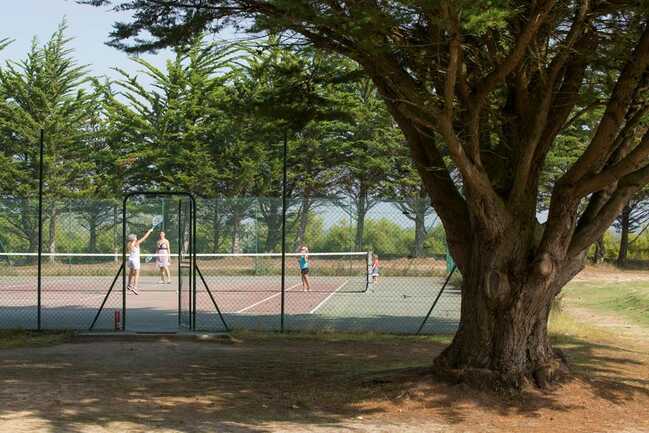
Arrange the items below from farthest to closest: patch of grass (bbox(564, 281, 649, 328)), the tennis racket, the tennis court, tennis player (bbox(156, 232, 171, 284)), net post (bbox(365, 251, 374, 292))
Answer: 1. net post (bbox(365, 251, 374, 292))
2. the tennis racket
3. tennis player (bbox(156, 232, 171, 284))
4. patch of grass (bbox(564, 281, 649, 328))
5. the tennis court

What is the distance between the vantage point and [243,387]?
1180 centimetres

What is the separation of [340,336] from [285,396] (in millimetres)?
6294

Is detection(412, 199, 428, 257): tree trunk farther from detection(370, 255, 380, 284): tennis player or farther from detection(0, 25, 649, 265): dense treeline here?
detection(0, 25, 649, 265): dense treeline

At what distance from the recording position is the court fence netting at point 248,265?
2014 cm

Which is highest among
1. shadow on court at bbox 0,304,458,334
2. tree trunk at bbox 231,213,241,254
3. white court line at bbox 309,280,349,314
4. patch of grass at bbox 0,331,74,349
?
tree trunk at bbox 231,213,241,254

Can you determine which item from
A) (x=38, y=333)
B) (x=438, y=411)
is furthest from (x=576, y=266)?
(x=38, y=333)

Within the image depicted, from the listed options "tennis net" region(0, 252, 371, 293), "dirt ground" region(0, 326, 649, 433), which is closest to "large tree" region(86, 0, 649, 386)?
"dirt ground" region(0, 326, 649, 433)

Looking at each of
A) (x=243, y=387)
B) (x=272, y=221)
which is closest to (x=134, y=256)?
(x=272, y=221)

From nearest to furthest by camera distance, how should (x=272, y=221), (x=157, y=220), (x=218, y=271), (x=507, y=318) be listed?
(x=507, y=318), (x=157, y=220), (x=272, y=221), (x=218, y=271)

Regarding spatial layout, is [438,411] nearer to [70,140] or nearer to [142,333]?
[142,333]

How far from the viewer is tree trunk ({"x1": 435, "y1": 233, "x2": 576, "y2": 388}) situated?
10859mm

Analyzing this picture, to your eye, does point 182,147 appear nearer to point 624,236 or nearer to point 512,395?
point 624,236

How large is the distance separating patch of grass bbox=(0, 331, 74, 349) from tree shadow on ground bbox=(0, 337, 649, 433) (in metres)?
0.77

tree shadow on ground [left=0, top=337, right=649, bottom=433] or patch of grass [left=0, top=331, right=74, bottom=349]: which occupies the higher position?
patch of grass [left=0, top=331, right=74, bottom=349]
